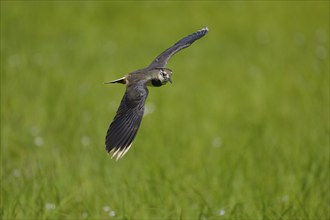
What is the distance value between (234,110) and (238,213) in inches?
102

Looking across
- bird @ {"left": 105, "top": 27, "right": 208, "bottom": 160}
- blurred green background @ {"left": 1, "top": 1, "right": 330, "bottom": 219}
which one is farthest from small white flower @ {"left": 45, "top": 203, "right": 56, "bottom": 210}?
bird @ {"left": 105, "top": 27, "right": 208, "bottom": 160}

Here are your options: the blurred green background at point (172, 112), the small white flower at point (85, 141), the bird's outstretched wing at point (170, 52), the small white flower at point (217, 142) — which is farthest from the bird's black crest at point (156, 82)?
the small white flower at point (217, 142)

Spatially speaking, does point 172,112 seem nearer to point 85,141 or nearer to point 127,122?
point 85,141

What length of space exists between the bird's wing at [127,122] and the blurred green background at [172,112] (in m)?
0.74

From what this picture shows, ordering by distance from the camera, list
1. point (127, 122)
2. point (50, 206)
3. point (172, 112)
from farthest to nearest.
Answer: point (172, 112), point (50, 206), point (127, 122)

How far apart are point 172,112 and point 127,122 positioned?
312 cm

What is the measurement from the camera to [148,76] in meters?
2.51

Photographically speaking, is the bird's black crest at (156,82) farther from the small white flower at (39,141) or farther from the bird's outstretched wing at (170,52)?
the small white flower at (39,141)

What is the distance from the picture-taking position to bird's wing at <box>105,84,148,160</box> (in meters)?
2.27

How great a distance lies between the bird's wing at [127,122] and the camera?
7.45 feet

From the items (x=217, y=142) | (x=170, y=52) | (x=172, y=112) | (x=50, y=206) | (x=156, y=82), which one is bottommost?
(x=50, y=206)

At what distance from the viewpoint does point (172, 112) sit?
550 cm

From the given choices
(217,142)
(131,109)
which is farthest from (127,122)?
(217,142)

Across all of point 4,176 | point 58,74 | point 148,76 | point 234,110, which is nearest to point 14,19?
point 58,74
